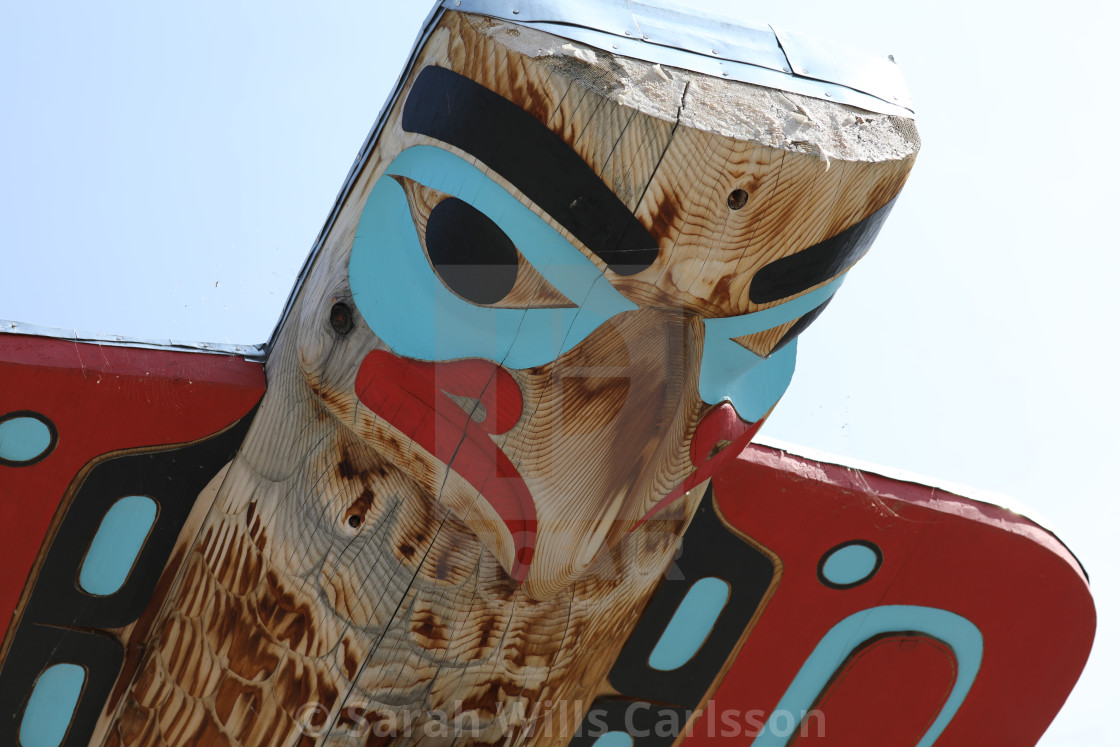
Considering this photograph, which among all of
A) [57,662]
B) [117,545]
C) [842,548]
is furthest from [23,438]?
[842,548]

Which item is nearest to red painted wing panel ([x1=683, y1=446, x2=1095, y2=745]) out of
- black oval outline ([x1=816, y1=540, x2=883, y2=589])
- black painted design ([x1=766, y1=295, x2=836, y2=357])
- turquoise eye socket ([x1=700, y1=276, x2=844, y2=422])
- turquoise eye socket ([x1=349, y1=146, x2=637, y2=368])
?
black oval outline ([x1=816, y1=540, x2=883, y2=589])

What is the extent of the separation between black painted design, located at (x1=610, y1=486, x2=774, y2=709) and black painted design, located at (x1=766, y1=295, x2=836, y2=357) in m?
0.63

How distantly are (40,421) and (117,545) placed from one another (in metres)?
0.29

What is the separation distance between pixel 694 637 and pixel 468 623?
0.71m

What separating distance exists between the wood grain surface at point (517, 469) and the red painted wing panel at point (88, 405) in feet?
0.33

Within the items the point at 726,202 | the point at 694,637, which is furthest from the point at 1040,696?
the point at 726,202

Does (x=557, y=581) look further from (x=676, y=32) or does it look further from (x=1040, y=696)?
(x=1040, y=696)

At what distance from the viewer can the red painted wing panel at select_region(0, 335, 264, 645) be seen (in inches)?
74.4

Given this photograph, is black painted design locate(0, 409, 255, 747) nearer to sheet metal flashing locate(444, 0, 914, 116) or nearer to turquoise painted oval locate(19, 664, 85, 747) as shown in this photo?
turquoise painted oval locate(19, 664, 85, 747)

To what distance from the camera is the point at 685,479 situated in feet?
6.08

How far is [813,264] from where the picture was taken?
163 centimetres

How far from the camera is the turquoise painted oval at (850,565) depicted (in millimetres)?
2484

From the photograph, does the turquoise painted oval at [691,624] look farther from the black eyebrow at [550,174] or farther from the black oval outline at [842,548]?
the black eyebrow at [550,174]

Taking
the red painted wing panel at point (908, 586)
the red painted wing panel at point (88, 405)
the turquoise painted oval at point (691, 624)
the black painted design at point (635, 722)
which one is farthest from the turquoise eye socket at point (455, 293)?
the black painted design at point (635, 722)
